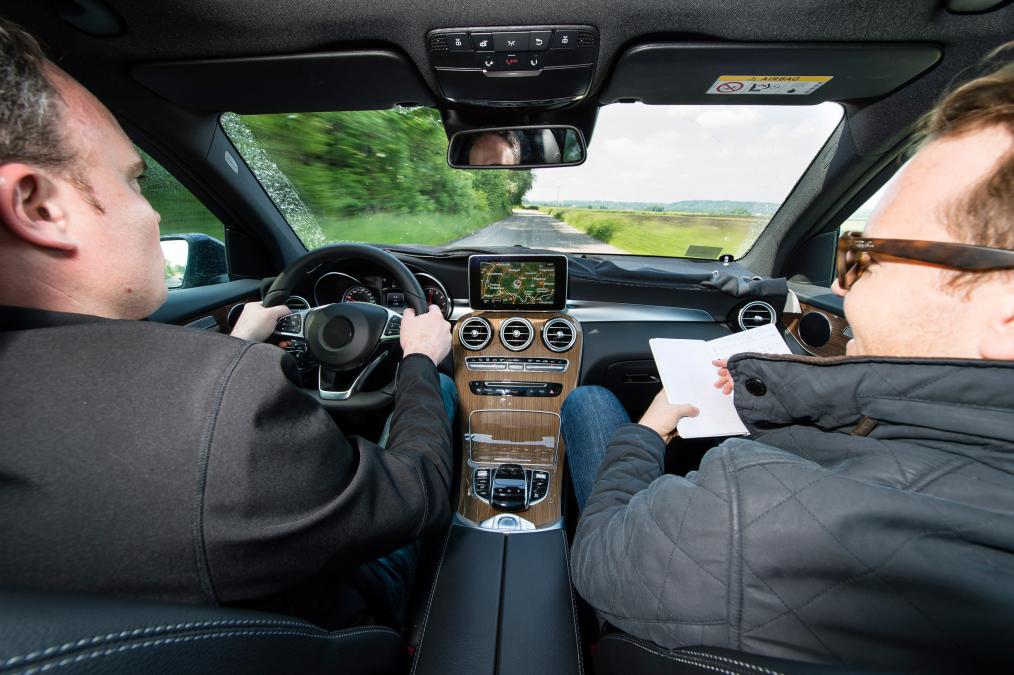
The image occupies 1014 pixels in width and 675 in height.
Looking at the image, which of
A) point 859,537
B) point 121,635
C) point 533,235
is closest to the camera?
point 121,635

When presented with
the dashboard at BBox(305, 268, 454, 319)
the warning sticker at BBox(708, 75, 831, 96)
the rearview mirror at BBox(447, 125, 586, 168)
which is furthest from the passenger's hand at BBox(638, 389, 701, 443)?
the warning sticker at BBox(708, 75, 831, 96)

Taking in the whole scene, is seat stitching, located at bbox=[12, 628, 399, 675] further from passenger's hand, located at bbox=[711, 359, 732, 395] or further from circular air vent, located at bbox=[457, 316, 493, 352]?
circular air vent, located at bbox=[457, 316, 493, 352]

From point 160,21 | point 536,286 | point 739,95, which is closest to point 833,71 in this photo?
→ point 739,95

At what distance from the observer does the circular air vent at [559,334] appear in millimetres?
2262

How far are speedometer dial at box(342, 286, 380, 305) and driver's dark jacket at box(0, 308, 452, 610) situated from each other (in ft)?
5.31

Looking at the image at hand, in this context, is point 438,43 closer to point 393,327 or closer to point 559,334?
point 393,327

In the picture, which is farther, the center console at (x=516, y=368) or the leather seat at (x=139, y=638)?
the center console at (x=516, y=368)

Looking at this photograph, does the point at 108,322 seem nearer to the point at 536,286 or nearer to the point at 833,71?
the point at 536,286

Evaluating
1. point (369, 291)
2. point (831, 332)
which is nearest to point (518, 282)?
point (369, 291)

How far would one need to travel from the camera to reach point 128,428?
61 cm

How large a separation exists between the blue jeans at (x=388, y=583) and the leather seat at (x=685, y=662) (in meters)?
0.66

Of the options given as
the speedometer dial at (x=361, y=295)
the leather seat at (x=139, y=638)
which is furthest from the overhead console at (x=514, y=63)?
the leather seat at (x=139, y=638)

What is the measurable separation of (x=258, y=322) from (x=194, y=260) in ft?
4.29

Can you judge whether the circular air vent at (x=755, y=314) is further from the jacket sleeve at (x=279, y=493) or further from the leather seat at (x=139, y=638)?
the leather seat at (x=139, y=638)
